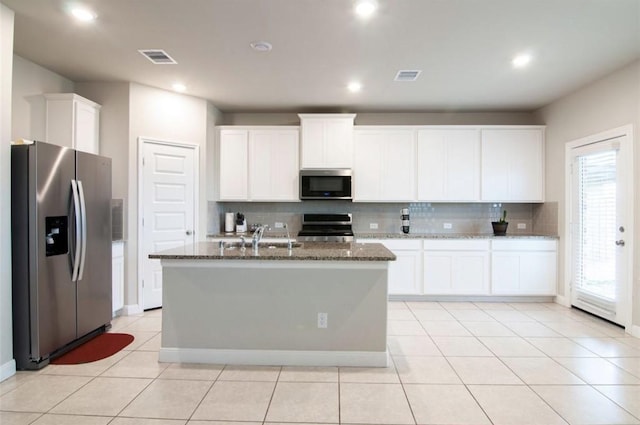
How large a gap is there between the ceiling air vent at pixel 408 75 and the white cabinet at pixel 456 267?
214cm

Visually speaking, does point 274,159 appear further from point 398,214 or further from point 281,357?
point 281,357

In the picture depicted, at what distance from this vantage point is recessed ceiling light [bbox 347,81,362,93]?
4.07 metres

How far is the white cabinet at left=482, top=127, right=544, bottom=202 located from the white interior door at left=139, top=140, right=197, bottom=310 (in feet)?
13.4

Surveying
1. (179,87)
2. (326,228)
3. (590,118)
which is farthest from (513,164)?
(179,87)

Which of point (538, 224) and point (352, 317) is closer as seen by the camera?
point (352, 317)

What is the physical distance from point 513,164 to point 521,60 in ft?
6.26

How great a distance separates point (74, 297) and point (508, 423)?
344 cm

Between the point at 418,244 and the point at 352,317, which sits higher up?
the point at 418,244

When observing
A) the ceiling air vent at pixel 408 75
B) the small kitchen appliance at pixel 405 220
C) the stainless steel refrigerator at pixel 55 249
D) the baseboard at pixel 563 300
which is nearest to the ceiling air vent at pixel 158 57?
the stainless steel refrigerator at pixel 55 249

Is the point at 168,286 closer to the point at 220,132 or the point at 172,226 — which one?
the point at 172,226

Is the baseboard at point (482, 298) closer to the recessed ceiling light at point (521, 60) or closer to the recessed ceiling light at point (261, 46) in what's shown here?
the recessed ceiling light at point (521, 60)

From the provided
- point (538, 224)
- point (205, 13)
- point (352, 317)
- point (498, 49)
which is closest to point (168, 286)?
point (352, 317)

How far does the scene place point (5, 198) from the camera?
100.0 inches

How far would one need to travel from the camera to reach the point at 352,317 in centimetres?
278
